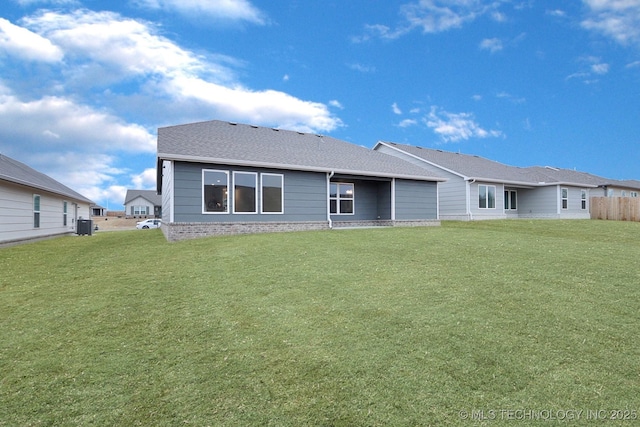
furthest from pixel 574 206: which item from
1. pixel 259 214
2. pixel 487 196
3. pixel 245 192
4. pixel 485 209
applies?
pixel 245 192

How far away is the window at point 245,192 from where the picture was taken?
1416cm

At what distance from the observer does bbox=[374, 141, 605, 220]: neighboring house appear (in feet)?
74.6

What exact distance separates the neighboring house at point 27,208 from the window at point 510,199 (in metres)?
29.3

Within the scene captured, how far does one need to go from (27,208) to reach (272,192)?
12.0 meters

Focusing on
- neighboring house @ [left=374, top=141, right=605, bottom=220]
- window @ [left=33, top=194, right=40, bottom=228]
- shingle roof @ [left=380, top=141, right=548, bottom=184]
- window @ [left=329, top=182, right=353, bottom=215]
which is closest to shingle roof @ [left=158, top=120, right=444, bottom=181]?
window @ [left=329, top=182, right=353, bottom=215]

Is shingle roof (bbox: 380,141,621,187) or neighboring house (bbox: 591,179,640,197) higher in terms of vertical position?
shingle roof (bbox: 380,141,621,187)

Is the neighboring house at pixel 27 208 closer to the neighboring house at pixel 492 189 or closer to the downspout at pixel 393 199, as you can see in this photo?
the downspout at pixel 393 199

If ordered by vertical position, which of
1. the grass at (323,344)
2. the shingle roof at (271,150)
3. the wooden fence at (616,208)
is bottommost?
the grass at (323,344)

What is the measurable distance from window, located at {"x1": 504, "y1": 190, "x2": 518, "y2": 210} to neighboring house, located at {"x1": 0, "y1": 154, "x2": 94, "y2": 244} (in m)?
29.3

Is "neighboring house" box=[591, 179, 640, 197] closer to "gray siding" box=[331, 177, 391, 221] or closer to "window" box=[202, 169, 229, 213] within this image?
"gray siding" box=[331, 177, 391, 221]

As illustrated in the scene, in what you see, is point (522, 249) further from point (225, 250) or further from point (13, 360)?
point (13, 360)

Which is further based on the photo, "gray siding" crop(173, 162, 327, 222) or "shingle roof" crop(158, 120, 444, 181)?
"shingle roof" crop(158, 120, 444, 181)

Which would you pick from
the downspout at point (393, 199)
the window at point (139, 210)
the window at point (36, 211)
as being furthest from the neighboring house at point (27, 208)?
the window at point (139, 210)

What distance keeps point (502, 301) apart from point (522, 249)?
16.4 feet
